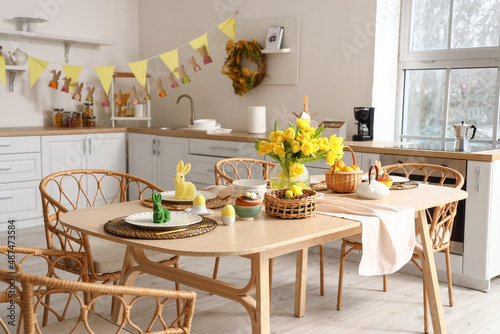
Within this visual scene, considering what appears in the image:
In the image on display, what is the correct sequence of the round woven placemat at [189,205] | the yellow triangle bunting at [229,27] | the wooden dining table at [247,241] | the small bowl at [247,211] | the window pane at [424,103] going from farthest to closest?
the yellow triangle bunting at [229,27] < the window pane at [424,103] < the round woven placemat at [189,205] < the small bowl at [247,211] < the wooden dining table at [247,241]

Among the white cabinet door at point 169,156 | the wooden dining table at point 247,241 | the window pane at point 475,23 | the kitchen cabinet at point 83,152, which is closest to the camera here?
the wooden dining table at point 247,241

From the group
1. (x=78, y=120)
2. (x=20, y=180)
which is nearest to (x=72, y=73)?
(x=78, y=120)

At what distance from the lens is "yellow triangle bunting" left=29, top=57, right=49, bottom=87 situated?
14.3ft

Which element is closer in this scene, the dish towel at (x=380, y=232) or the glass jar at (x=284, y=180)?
the dish towel at (x=380, y=232)

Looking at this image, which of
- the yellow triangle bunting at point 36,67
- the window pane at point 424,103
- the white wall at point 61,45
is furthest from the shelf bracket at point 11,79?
the window pane at point 424,103

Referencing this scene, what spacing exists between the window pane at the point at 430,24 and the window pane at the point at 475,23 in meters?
0.07

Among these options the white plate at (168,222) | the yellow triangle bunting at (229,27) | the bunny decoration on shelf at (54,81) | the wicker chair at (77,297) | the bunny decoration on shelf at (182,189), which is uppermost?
the yellow triangle bunting at (229,27)

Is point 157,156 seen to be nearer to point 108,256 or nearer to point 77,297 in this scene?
point 108,256

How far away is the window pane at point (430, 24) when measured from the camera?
3732 mm

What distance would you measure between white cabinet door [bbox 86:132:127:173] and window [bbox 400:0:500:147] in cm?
232

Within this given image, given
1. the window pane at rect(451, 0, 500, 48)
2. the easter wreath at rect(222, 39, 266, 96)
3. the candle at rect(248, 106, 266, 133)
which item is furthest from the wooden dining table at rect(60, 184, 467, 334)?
the easter wreath at rect(222, 39, 266, 96)

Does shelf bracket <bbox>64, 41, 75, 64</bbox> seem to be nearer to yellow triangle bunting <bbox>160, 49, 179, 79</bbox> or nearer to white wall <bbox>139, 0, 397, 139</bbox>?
white wall <bbox>139, 0, 397, 139</bbox>

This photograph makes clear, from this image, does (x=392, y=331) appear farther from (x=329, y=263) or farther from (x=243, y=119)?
(x=243, y=119)

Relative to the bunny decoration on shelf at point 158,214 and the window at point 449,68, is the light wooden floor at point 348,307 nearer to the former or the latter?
the bunny decoration on shelf at point 158,214
